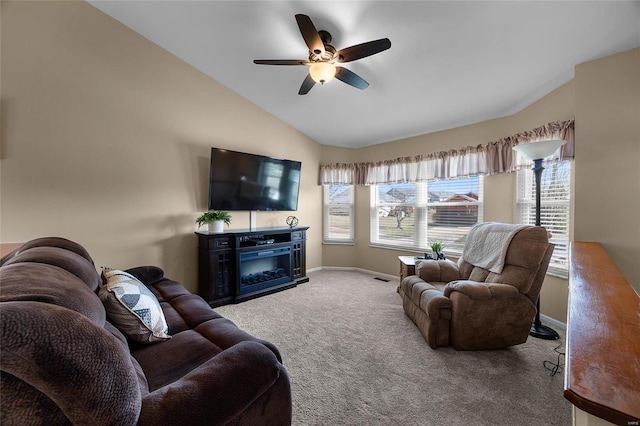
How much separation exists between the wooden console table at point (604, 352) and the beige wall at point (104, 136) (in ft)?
11.5

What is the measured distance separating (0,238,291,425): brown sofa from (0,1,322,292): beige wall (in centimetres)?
145

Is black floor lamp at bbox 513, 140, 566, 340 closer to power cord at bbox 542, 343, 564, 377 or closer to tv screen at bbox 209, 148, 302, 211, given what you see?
power cord at bbox 542, 343, 564, 377

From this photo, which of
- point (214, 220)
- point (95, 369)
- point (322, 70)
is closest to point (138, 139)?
point (214, 220)

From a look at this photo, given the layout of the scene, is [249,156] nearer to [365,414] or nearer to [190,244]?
[190,244]

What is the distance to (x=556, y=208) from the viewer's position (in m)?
2.74

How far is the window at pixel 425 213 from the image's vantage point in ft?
12.1

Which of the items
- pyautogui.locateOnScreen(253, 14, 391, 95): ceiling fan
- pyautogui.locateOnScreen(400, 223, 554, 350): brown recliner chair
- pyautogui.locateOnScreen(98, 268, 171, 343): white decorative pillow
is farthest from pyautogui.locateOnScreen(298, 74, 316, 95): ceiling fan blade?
pyautogui.locateOnScreen(400, 223, 554, 350): brown recliner chair

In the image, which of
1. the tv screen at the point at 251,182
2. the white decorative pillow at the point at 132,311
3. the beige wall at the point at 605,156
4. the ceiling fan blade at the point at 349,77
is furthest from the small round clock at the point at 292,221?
the beige wall at the point at 605,156

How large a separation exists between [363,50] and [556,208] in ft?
8.84

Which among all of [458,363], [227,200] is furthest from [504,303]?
[227,200]

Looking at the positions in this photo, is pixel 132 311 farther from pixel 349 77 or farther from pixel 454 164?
pixel 454 164

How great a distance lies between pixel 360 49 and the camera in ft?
6.43

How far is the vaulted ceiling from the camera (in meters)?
1.89

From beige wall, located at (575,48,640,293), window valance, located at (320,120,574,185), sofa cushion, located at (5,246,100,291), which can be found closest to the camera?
sofa cushion, located at (5,246,100,291)
